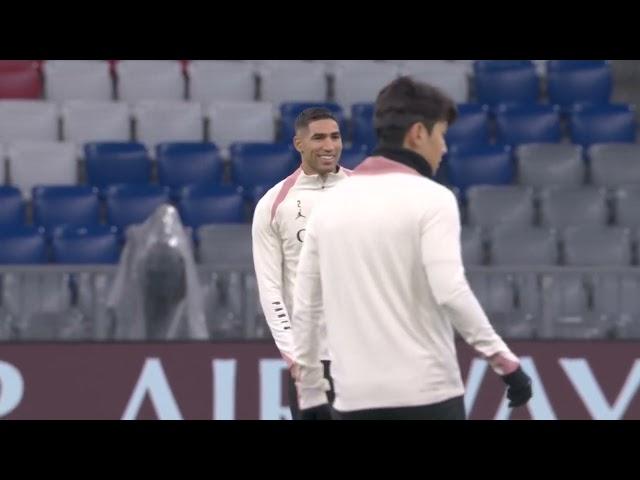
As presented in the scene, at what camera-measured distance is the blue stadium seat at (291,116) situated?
1484 centimetres

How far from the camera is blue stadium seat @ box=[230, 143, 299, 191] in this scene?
14383mm

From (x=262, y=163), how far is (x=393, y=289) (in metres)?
9.09

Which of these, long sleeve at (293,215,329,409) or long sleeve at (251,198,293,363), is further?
long sleeve at (251,198,293,363)

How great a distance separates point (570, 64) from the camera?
15.9 metres

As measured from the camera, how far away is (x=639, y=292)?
1145 centimetres

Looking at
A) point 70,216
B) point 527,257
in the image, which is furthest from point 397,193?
point 70,216

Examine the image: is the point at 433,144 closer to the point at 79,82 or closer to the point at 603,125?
the point at 603,125

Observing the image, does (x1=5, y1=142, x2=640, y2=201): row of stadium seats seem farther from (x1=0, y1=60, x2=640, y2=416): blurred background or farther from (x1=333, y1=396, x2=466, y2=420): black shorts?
(x1=333, y1=396, x2=466, y2=420): black shorts

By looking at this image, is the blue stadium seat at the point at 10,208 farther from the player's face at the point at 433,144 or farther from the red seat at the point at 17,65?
the player's face at the point at 433,144

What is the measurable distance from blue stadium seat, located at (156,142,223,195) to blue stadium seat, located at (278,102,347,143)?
0.74 meters

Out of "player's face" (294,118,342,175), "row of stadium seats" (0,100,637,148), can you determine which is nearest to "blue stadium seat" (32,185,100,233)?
"row of stadium seats" (0,100,637,148)

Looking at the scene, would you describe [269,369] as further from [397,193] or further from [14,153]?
[397,193]

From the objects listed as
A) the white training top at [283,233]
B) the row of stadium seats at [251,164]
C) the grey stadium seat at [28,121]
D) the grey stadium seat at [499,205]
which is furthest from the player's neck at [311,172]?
the grey stadium seat at [28,121]
